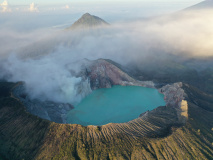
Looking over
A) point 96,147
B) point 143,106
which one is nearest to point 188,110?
point 143,106

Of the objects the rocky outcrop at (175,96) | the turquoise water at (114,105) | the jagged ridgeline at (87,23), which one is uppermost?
the jagged ridgeline at (87,23)

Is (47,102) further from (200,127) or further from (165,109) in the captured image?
(200,127)

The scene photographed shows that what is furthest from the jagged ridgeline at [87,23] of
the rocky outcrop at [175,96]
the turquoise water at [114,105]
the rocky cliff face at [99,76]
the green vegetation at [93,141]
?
the green vegetation at [93,141]

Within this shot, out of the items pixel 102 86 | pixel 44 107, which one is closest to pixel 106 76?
pixel 102 86

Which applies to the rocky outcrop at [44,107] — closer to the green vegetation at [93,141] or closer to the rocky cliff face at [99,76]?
the green vegetation at [93,141]

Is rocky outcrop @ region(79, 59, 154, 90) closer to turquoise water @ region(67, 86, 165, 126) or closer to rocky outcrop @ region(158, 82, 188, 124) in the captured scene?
turquoise water @ region(67, 86, 165, 126)

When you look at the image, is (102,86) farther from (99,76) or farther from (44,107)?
(44,107)

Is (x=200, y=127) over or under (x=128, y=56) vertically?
over

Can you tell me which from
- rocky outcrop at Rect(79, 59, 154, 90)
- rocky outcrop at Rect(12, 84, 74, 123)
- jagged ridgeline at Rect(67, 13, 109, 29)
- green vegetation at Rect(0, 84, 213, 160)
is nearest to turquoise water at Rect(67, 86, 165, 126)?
rocky outcrop at Rect(79, 59, 154, 90)
